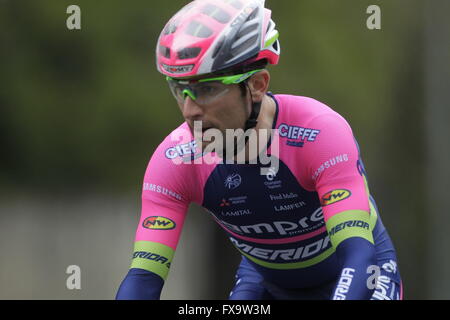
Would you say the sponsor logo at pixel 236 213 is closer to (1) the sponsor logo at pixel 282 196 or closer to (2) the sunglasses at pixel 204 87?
(1) the sponsor logo at pixel 282 196

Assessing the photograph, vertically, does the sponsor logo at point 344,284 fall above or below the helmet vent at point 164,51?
below

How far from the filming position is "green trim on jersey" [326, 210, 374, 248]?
4543 millimetres

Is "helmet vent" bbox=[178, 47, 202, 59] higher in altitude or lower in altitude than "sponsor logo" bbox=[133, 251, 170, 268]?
higher

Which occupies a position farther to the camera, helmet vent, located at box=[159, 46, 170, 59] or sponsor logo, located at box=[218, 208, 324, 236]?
sponsor logo, located at box=[218, 208, 324, 236]

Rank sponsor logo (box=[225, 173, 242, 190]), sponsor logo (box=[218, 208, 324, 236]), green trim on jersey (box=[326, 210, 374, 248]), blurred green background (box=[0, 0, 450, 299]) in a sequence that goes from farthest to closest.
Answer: blurred green background (box=[0, 0, 450, 299]), sponsor logo (box=[218, 208, 324, 236]), sponsor logo (box=[225, 173, 242, 190]), green trim on jersey (box=[326, 210, 374, 248])

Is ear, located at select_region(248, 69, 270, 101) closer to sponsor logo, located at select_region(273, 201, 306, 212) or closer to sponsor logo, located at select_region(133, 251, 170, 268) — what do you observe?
sponsor logo, located at select_region(273, 201, 306, 212)

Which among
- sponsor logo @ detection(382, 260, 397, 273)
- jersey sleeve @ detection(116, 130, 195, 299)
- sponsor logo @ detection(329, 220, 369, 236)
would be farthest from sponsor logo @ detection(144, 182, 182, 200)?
sponsor logo @ detection(382, 260, 397, 273)

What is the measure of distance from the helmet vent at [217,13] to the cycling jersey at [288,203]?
2.36 ft

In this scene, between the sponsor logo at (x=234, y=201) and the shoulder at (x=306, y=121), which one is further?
the sponsor logo at (x=234, y=201)

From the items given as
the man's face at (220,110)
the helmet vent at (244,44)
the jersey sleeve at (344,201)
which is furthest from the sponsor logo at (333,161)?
the helmet vent at (244,44)

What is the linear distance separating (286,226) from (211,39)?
52.8 inches

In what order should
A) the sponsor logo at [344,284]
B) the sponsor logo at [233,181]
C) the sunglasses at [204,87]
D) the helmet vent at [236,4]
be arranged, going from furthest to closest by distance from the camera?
the sponsor logo at [233,181] → the helmet vent at [236,4] → the sunglasses at [204,87] → the sponsor logo at [344,284]

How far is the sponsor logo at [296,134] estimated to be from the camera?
4.95 m

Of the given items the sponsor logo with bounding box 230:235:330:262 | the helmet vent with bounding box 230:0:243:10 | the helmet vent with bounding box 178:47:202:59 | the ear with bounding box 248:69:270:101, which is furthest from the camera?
the sponsor logo with bounding box 230:235:330:262
